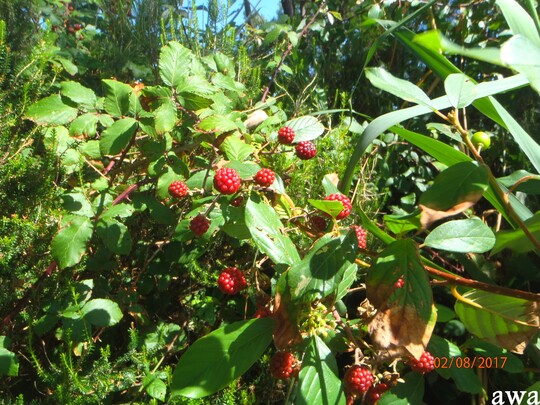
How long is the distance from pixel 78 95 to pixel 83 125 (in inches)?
3.0

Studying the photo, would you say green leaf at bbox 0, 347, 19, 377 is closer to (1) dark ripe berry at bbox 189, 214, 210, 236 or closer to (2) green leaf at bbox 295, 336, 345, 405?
(1) dark ripe berry at bbox 189, 214, 210, 236

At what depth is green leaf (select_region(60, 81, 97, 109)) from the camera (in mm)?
1145

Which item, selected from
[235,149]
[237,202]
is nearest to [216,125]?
[235,149]

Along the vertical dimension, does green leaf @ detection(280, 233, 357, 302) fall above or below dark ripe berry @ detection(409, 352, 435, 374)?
above

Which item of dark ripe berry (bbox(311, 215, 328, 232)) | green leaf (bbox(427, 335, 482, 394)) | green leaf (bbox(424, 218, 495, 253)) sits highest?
dark ripe berry (bbox(311, 215, 328, 232))

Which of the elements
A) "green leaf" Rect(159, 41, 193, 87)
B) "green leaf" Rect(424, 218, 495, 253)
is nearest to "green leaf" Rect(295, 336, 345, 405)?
"green leaf" Rect(424, 218, 495, 253)

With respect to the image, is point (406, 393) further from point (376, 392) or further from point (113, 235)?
point (113, 235)

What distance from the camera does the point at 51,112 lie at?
112 centimetres

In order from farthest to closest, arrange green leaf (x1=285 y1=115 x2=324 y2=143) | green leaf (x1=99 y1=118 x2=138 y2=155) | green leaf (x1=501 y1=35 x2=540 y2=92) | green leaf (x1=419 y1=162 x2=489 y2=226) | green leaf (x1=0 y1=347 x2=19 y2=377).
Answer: green leaf (x1=285 y1=115 x2=324 y2=143) < green leaf (x1=99 y1=118 x2=138 y2=155) < green leaf (x1=0 y1=347 x2=19 y2=377) < green leaf (x1=419 y1=162 x2=489 y2=226) < green leaf (x1=501 y1=35 x2=540 y2=92)

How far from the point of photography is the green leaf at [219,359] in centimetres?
84

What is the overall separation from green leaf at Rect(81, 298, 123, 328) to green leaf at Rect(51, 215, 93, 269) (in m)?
0.13

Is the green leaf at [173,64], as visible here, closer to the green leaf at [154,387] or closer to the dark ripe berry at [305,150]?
the dark ripe berry at [305,150]

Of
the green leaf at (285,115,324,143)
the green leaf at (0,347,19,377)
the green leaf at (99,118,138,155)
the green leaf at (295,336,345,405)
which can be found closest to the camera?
the green leaf at (295,336,345,405)

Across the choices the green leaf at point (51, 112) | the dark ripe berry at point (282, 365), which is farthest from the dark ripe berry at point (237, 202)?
the green leaf at point (51, 112)
